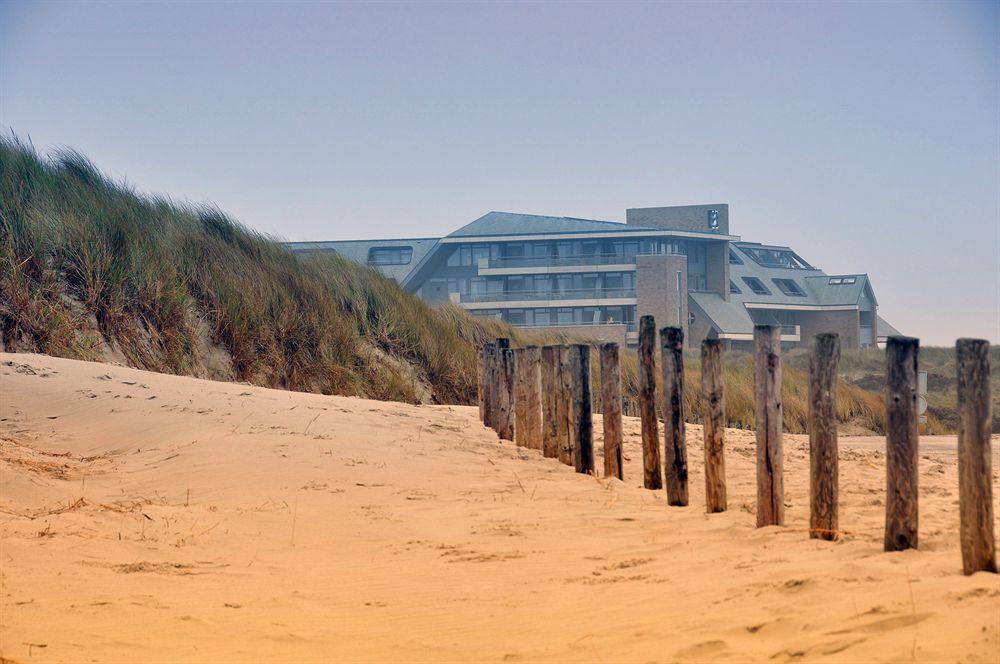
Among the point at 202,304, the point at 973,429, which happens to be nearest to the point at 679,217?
the point at 202,304

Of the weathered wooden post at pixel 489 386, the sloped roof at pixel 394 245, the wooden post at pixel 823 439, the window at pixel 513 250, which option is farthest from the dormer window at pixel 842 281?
the wooden post at pixel 823 439

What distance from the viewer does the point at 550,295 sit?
181ft

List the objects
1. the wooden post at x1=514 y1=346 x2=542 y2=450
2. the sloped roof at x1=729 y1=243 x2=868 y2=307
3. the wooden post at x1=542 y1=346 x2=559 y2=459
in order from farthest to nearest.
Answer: the sloped roof at x1=729 y1=243 x2=868 y2=307
the wooden post at x1=514 y1=346 x2=542 y2=450
the wooden post at x1=542 y1=346 x2=559 y2=459

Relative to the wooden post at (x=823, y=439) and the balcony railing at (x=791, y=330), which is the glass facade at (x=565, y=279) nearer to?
the balcony railing at (x=791, y=330)

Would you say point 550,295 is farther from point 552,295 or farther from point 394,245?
point 394,245

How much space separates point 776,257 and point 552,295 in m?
18.9

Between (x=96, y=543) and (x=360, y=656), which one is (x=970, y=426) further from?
(x=96, y=543)

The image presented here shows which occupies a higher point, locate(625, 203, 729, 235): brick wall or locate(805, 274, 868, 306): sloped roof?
locate(625, 203, 729, 235): brick wall

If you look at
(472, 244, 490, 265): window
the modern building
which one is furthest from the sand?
(472, 244, 490, 265): window

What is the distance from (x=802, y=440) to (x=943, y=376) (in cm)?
2808

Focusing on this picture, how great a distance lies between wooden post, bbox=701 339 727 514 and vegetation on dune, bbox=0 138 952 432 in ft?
33.7

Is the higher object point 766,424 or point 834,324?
A: point 834,324

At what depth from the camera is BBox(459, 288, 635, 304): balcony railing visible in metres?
54.3

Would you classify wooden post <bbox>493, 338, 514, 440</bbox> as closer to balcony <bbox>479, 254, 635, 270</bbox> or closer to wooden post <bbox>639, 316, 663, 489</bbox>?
wooden post <bbox>639, 316, 663, 489</bbox>
